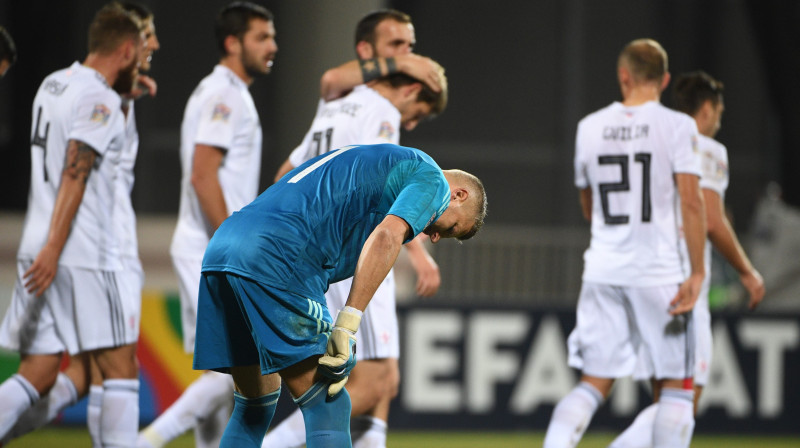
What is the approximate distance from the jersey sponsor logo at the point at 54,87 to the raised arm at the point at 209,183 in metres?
0.68

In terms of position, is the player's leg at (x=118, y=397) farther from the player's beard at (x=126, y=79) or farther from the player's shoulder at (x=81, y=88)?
the player's beard at (x=126, y=79)

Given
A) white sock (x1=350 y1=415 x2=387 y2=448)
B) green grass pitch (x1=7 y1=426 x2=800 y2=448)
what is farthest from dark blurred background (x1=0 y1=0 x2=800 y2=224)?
white sock (x1=350 y1=415 x2=387 y2=448)

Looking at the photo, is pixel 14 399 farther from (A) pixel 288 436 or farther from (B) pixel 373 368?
(B) pixel 373 368

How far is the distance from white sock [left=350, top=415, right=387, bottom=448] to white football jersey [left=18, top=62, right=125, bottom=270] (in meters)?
1.24

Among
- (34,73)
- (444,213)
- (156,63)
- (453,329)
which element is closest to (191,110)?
(444,213)

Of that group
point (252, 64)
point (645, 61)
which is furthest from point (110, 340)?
point (645, 61)

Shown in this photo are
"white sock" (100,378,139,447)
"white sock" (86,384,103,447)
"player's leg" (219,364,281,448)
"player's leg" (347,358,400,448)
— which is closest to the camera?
"player's leg" (219,364,281,448)

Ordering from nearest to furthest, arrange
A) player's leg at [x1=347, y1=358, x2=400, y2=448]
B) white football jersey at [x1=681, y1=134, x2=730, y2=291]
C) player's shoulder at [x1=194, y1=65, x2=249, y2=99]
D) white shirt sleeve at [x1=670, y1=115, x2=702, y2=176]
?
player's leg at [x1=347, y1=358, x2=400, y2=448], white shirt sleeve at [x1=670, y1=115, x2=702, y2=176], player's shoulder at [x1=194, y1=65, x2=249, y2=99], white football jersey at [x1=681, y1=134, x2=730, y2=291]

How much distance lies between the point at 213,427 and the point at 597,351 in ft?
6.03

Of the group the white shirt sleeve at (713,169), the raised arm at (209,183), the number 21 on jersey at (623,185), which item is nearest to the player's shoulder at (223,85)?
the raised arm at (209,183)

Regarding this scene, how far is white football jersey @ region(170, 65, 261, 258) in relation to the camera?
489cm

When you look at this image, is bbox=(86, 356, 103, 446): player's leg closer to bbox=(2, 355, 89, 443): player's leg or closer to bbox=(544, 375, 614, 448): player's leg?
bbox=(2, 355, 89, 443): player's leg

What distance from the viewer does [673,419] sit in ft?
15.7

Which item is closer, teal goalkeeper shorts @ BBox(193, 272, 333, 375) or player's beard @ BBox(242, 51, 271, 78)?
teal goalkeeper shorts @ BBox(193, 272, 333, 375)
